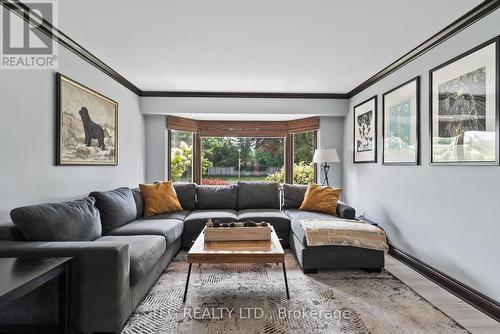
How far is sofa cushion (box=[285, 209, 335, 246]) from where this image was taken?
3136 mm

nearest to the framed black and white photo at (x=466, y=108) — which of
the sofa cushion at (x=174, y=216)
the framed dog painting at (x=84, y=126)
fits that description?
the sofa cushion at (x=174, y=216)

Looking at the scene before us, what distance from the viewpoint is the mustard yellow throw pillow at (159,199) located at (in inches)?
153

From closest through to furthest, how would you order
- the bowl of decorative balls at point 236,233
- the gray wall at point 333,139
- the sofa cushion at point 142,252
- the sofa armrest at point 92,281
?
the sofa armrest at point 92,281, the sofa cushion at point 142,252, the bowl of decorative balls at point 236,233, the gray wall at point 333,139

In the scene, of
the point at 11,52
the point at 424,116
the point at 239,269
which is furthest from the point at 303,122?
the point at 11,52

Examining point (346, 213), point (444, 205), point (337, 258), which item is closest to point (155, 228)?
point (337, 258)

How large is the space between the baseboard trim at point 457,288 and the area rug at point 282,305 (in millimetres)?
343

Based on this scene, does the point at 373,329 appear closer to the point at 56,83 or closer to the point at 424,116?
the point at 424,116

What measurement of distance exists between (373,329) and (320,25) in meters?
2.52

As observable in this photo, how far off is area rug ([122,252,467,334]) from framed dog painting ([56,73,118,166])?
5.36 feet

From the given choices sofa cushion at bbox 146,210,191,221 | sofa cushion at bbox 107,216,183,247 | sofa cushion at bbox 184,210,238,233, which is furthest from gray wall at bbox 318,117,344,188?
sofa cushion at bbox 107,216,183,247

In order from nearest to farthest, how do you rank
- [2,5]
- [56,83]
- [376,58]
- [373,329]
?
1. [373,329]
2. [2,5]
3. [56,83]
4. [376,58]

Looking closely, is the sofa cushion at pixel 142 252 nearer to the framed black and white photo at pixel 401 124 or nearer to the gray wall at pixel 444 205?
the gray wall at pixel 444 205

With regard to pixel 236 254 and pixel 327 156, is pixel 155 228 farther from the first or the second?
pixel 327 156

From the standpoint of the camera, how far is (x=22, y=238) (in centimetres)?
208
